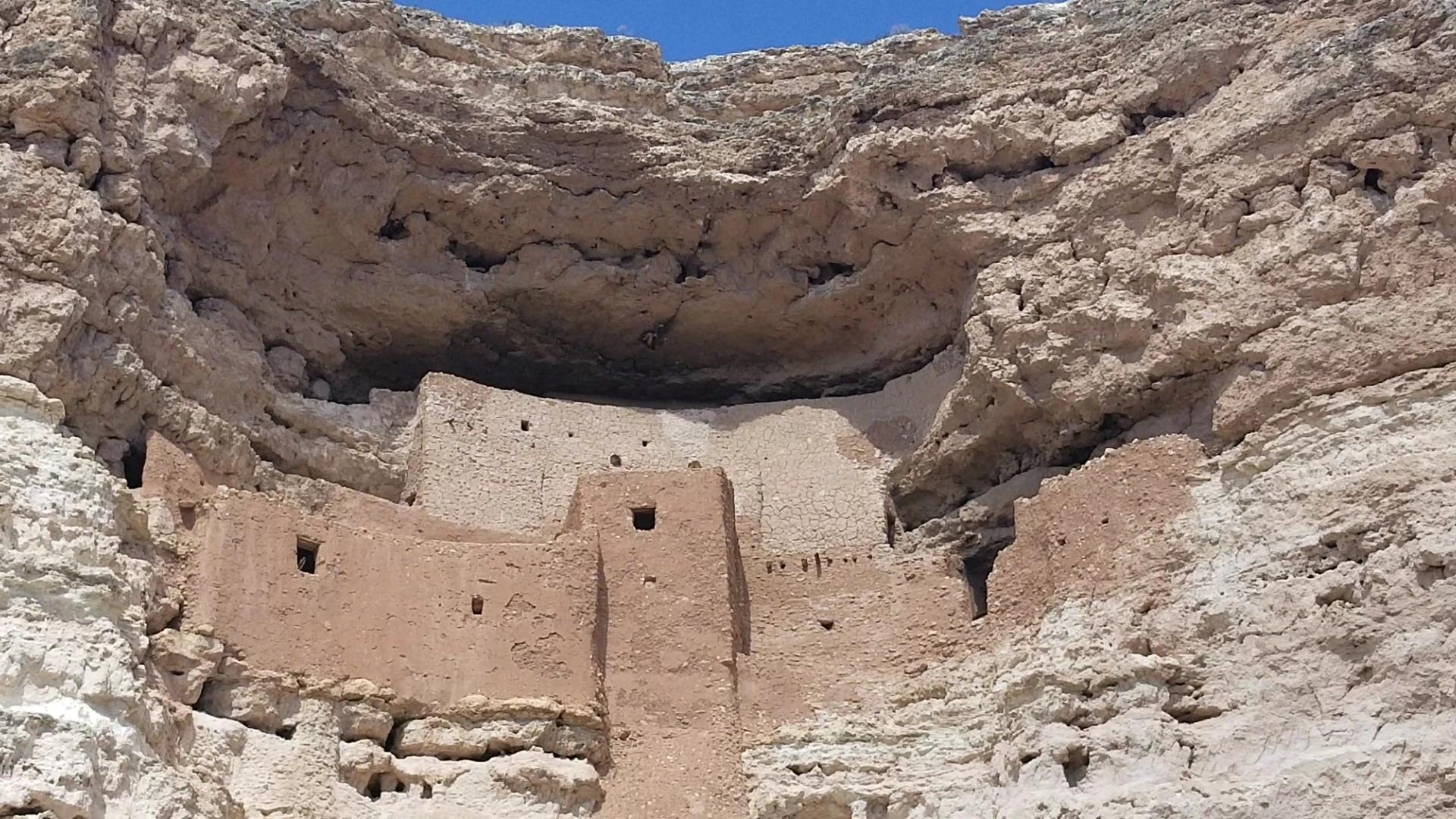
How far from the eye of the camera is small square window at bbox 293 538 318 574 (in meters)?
14.2

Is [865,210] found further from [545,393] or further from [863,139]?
[545,393]

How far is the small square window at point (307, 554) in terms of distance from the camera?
560 inches

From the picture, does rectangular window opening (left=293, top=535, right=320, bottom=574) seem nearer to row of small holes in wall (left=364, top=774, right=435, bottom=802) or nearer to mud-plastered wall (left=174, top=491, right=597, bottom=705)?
mud-plastered wall (left=174, top=491, right=597, bottom=705)

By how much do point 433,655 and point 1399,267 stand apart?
25.2 ft

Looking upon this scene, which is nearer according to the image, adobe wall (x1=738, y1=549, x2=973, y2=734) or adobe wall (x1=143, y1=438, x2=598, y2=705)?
adobe wall (x1=143, y1=438, x2=598, y2=705)

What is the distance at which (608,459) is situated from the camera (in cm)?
1781

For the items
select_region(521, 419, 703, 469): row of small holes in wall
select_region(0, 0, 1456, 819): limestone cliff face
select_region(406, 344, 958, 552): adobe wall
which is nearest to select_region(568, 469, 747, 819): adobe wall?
select_region(0, 0, 1456, 819): limestone cliff face

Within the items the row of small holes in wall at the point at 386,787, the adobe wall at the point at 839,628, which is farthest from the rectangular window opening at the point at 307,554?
the adobe wall at the point at 839,628

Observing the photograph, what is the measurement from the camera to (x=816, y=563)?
15797 mm

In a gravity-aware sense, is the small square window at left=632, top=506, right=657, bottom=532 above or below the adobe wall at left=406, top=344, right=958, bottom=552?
below

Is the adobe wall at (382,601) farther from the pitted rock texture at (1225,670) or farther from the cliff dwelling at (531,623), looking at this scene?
the pitted rock texture at (1225,670)

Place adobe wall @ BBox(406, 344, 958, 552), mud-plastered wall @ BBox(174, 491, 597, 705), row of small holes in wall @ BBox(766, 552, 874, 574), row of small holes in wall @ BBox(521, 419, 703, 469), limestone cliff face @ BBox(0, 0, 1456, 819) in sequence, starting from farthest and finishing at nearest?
row of small holes in wall @ BBox(521, 419, 703, 469)
adobe wall @ BBox(406, 344, 958, 552)
row of small holes in wall @ BBox(766, 552, 874, 574)
mud-plastered wall @ BBox(174, 491, 597, 705)
limestone cliff face @ BBox(0, 0, 1456, 819)

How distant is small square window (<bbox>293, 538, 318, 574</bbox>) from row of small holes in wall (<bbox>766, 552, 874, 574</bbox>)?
3738 mm

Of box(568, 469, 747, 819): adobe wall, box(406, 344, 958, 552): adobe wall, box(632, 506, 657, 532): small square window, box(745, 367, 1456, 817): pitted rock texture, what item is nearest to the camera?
box(745, 367, 1456, 817): pitted rock texture
